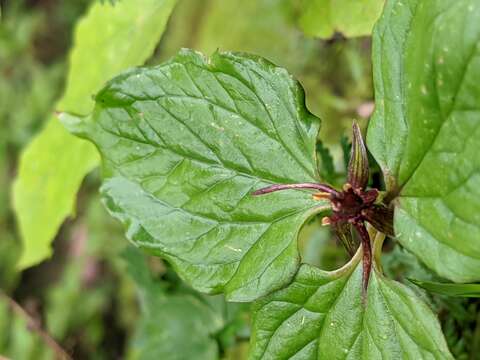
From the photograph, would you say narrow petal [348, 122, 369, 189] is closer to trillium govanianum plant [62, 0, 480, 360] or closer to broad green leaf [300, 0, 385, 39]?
trillium govanianum plant [62, 0, 480, 360]

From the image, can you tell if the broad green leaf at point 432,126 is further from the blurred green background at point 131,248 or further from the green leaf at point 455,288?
the blurred green background at point 131,248

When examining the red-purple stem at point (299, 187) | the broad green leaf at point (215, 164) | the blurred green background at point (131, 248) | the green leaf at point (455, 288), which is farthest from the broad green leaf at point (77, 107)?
the green leaf at point (455, 288)

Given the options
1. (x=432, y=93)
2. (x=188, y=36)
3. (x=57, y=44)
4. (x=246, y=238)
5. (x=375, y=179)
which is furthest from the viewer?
(x=57, y=44)

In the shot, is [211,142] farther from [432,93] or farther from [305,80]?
[305,80]

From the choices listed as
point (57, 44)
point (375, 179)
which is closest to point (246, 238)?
point (375, 179)

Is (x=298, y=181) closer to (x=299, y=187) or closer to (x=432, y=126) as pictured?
(x=299, y=187)

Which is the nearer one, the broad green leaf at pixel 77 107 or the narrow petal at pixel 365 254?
the narrow petal at pixel 365 254
